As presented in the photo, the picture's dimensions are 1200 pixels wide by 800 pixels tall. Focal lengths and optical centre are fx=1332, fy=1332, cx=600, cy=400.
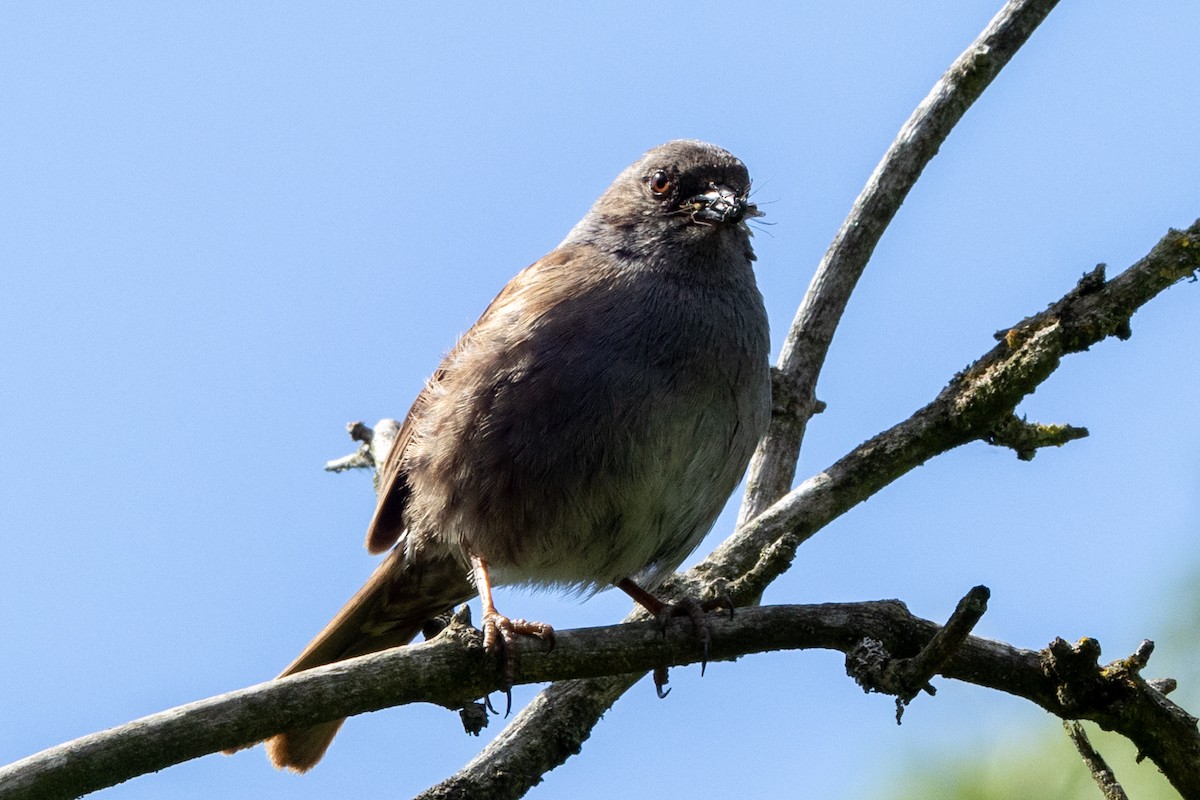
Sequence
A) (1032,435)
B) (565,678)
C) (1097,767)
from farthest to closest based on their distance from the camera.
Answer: (1032,435) → (565,678) → (1097,767)

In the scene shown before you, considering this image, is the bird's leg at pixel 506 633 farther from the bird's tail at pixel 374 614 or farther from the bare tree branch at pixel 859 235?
the bare tree branch at pixel 859 235

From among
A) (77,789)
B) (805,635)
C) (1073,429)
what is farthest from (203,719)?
(1073,429)

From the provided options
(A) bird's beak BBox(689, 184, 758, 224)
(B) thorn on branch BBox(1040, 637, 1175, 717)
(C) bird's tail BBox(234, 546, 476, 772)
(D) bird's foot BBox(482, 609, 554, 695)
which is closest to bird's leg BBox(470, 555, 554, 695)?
(D) bird's foot BBox(482, 609, 554, 695)

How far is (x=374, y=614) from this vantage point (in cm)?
639

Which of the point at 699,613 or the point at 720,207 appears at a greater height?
the point at 720,207

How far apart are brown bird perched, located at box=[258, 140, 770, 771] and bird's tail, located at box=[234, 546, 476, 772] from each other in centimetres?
1

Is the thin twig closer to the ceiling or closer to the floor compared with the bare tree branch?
closer to the floor

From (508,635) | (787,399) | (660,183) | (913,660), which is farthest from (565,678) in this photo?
(660,183)

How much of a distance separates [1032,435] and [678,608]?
184 centimetres

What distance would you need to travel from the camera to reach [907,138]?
609cm

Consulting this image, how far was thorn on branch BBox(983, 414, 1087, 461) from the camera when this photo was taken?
571cm

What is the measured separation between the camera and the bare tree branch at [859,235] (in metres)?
6.02

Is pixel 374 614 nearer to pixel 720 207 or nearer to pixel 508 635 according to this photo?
pixel 508 635

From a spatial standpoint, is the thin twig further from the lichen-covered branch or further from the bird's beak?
the bird's beak
